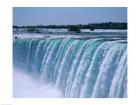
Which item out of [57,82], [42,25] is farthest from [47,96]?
[42,25]

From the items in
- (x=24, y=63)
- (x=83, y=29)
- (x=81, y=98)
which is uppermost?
(x=83, y=29)

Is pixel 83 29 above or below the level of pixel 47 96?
above

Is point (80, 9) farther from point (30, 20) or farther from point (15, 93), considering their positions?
point (15, 93)

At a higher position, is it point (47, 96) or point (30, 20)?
point (30, 20)
